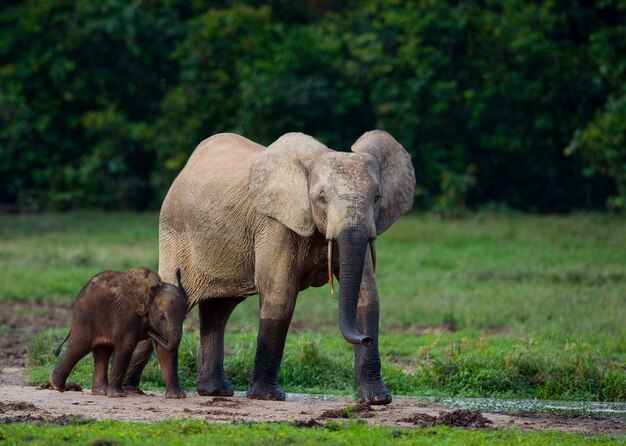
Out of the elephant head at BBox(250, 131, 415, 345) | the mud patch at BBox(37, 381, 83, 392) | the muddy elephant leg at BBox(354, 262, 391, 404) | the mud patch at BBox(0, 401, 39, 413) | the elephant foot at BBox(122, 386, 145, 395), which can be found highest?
the elephant head at BBox(250, 131, 415, 345)

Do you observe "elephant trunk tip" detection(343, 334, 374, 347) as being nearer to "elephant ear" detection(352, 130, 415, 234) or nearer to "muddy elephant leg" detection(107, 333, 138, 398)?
"elephant ear" detection(352, 130, 415, 234)

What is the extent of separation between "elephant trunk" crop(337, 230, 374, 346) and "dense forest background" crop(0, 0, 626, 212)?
15.0m

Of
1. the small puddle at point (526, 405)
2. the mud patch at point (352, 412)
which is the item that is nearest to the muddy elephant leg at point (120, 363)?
the small puddle at point (526, 405)

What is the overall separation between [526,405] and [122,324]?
288 centimetres

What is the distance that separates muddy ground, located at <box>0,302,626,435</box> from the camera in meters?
8.45

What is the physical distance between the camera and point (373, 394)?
30.4 feet

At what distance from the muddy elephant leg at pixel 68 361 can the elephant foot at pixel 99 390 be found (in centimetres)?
21

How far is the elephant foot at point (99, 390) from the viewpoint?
948 centimetres

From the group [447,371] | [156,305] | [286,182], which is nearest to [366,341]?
[286,182]

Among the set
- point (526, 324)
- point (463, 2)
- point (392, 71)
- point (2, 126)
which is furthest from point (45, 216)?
point (526, 324)

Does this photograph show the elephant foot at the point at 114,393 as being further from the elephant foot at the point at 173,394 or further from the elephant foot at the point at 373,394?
the elephant foot at the point at 373,394

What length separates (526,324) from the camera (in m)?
13.9

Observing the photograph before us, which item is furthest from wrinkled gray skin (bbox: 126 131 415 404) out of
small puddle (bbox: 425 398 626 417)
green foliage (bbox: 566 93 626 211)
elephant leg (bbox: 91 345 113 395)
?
green foliage (bbox: 566 93 626 211)

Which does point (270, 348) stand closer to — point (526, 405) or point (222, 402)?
point (222, 402)
